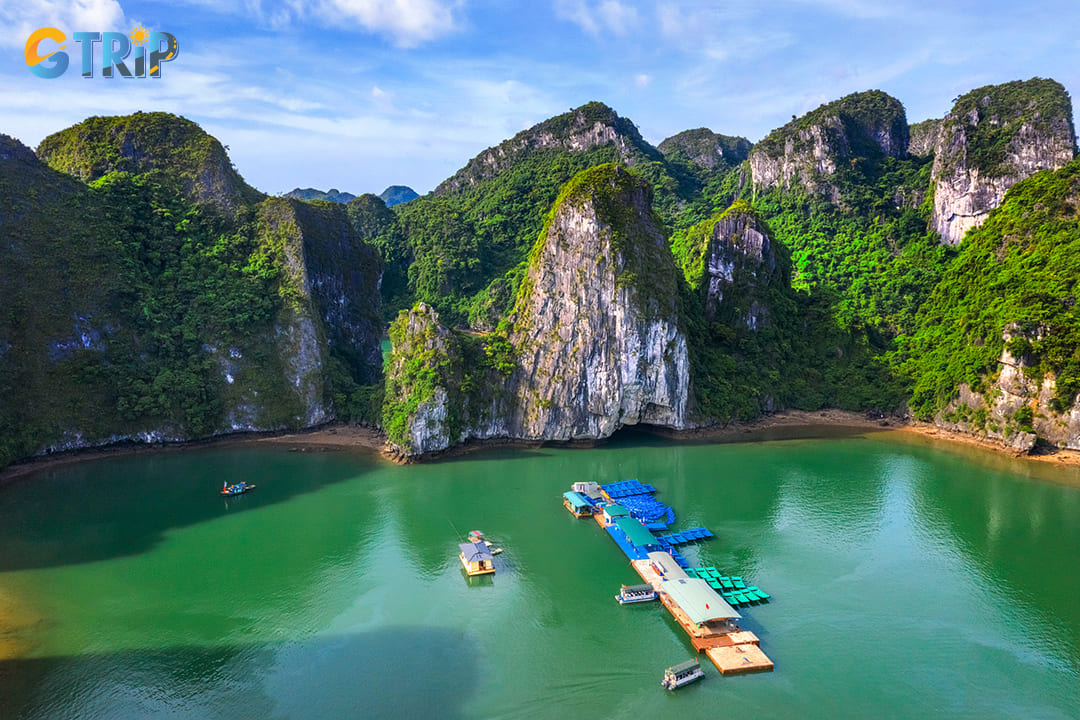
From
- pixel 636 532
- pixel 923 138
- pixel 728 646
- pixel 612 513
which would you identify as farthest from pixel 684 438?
pixel 923 138

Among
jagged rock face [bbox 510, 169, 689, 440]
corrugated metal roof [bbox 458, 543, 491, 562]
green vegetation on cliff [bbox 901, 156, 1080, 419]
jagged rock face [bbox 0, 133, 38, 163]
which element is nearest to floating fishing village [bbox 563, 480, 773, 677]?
corrugated metal roof [bbox 458, 543, 491, 562]

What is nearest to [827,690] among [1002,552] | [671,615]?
[671,615]

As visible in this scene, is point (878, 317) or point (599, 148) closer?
point (878, 317)

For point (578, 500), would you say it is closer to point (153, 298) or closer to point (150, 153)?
point (153, 298)

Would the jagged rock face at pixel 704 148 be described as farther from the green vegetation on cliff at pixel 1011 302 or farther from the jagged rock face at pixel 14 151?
the jagged rock face at pixel 14 151

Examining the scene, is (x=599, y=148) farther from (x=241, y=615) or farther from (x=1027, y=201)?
(x=241, y=615)
